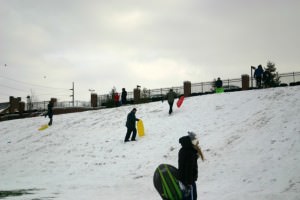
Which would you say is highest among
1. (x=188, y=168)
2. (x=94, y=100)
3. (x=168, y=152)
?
(x=94, y=100)

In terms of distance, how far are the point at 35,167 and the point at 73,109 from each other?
1860 centimetres

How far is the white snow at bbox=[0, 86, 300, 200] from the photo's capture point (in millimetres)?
10844

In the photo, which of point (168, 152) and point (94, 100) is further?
point (94, 100)

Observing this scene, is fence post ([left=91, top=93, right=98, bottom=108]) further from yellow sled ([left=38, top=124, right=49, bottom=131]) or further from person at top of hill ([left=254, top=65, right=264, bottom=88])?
person at top of hill ([left=254, top=65, right=264, bottom=88])

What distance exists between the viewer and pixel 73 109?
122 ft

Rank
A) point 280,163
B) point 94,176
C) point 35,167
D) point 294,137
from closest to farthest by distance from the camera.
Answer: point 280,163
point 294,137
point 94,176
point 35,167

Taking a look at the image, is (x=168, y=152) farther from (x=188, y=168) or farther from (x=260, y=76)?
(x=260, y=76)

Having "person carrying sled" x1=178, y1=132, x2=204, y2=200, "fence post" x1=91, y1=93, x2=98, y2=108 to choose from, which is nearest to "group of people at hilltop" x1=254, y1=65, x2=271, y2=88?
"fence post" x1=91, y1=93, x2=98, y2=108

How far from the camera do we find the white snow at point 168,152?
10.8m

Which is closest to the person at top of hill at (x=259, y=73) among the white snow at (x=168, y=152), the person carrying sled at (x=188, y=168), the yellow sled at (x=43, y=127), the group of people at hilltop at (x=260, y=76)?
the group of people at hilltop at (x=260, y=76)

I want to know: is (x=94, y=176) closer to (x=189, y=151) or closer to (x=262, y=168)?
(x=262, y=168)

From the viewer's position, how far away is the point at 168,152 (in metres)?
16.1

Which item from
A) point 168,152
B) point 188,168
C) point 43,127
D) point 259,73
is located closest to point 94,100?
point 43,127

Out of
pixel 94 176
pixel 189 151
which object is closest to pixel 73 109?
pixel 94 176
